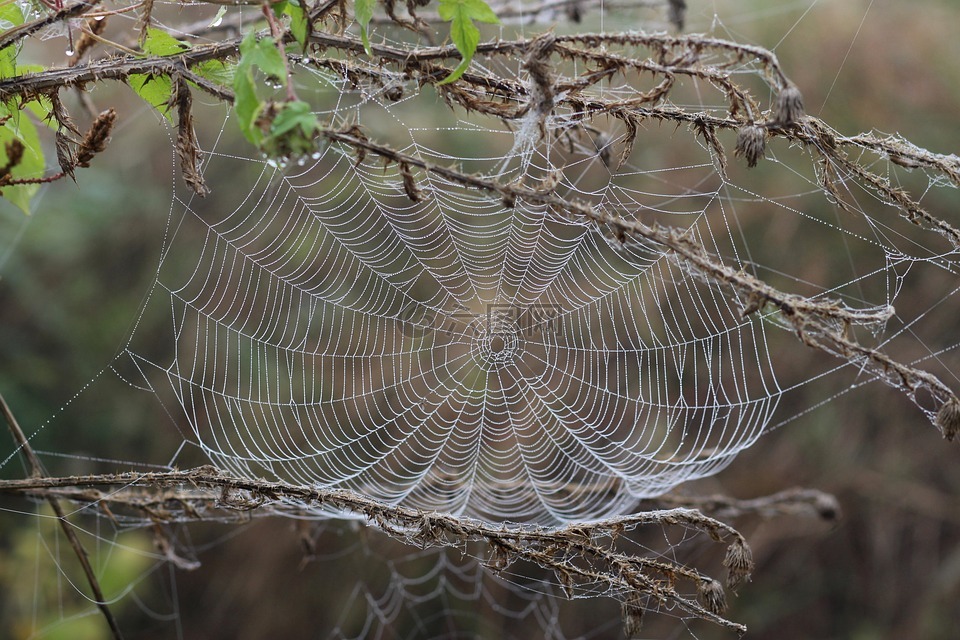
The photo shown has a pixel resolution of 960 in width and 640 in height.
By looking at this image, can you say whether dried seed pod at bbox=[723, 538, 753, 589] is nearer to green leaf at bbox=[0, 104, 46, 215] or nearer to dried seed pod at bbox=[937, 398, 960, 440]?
dried seed pod at bbox=[937, 398, 960, 440]

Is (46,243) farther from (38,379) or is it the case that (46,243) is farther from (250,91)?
(250,91)

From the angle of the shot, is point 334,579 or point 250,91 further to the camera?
point 334,579

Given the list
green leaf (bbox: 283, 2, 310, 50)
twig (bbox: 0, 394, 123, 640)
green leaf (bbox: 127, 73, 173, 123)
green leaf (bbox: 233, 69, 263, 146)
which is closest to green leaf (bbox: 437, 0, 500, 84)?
green leaf (bbox: 283, 2, 310, 50)

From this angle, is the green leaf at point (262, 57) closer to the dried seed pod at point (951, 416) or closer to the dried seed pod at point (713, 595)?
the dried seed pod at point (713, 595)

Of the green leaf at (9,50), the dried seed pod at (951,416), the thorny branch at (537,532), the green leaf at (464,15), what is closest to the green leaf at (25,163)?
the green leaf at (9,50)

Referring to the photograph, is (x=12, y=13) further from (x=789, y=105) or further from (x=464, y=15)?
(x=789, y=105)

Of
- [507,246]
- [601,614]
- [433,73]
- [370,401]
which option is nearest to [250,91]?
[433,73]

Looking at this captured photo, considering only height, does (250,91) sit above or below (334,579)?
above
